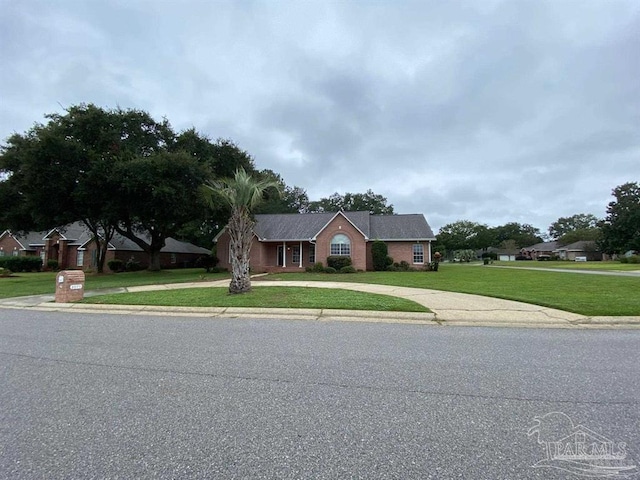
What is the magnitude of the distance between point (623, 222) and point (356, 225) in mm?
60208

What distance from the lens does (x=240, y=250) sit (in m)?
14.1

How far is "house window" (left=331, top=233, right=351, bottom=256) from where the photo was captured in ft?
97.9

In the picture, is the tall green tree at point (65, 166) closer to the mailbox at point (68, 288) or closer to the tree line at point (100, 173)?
the tree line at point (100, 173)

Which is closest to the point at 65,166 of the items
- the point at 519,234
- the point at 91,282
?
the point at 91,282

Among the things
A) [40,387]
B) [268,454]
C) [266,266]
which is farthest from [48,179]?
[268,454]

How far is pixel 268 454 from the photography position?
2908mm

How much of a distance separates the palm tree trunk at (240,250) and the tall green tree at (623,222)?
74.6 m

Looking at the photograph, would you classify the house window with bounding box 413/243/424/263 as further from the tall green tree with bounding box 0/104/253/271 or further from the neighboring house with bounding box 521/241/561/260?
the neighboring house with bounding box 521/241/561/260

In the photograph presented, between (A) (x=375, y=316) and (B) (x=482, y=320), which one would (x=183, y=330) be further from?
(B) (x=482, y=320)

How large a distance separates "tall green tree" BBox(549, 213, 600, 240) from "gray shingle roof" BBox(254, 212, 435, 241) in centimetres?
10087

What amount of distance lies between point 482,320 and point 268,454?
739 cm

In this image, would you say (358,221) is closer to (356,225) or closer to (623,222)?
(356,225)

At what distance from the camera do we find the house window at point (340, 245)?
29.8 meters

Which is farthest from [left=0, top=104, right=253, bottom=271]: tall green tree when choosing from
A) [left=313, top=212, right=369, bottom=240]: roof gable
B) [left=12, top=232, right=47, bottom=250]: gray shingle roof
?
[left=12, top=232, right=47, bottom=250]: gray shingle roof
